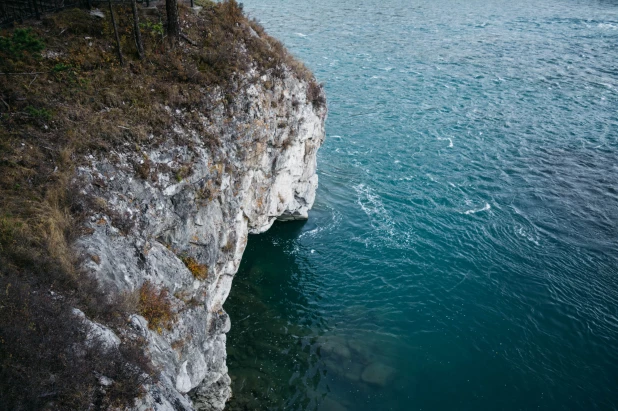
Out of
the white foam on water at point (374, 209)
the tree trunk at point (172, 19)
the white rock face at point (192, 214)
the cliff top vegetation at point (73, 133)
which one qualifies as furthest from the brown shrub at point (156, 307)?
the white foam on water at point (374, 209)

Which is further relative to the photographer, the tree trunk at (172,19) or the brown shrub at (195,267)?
the tree trunk at (172,19)

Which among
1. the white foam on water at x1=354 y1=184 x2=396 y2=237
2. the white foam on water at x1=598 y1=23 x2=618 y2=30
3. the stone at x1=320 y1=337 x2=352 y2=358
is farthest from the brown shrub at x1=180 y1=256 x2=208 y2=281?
the white foam on water at x1=598 y1=23 x2=618 y2=30

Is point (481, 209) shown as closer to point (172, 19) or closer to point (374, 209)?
point (374, 209)

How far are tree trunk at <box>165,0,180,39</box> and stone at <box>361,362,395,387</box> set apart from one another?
23.5m

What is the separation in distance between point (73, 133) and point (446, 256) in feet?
92.8

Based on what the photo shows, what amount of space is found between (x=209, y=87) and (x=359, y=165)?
25.5 meters

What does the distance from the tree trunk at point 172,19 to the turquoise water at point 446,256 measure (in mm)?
17934

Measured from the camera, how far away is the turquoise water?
2695 centimetres

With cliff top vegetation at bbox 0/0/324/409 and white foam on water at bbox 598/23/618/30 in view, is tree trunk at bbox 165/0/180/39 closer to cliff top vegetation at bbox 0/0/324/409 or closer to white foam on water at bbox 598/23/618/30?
cliff top vegetation at bbox 0/0/324/409

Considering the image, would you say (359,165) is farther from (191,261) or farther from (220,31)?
(191,261)

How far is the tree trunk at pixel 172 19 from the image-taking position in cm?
2514

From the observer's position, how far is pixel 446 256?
35750 mm

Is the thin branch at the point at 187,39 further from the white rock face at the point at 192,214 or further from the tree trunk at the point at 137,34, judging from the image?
the white rock face at the point at 192,214

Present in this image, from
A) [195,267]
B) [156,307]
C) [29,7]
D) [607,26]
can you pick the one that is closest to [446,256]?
[195,267]
